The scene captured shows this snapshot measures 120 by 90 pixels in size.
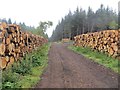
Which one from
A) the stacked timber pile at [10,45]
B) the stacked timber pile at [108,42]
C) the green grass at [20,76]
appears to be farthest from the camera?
the stacked timber pile at [108,42]

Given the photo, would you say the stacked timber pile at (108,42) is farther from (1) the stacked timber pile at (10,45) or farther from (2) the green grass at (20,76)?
(2) the green grass at (20,76)

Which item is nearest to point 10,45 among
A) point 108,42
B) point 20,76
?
point 20,76

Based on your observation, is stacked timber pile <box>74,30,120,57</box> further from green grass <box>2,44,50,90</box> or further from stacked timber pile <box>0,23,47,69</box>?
green grass <box>2,44,50,90</box>

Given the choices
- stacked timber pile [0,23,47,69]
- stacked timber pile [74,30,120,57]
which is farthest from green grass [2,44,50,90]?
stacked timber pile [74,30,120,57]

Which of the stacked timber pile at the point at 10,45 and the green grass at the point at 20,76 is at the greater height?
the stacked timber pile at the point at 10,45

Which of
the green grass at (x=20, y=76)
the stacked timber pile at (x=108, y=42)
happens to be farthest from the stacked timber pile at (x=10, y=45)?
the stacked timber pile at (x=108, y=42)

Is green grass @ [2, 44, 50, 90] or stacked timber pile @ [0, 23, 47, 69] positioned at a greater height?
stacked timber pile @ [0, 23, 47, 69]

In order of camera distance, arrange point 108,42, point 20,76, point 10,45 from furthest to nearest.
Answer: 1. point 108,42
2. point 10,45
3. point 20,76

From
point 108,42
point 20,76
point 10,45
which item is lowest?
point 20,76

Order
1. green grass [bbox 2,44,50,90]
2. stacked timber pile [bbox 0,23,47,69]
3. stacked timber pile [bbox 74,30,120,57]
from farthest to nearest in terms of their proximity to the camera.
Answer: stacked timber pile [bbox 74,30,120,57] → stacked timber pile [bbox 0,23,47,69] → green grass [bbox 2,44,50,90]

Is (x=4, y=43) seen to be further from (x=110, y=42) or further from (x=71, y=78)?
(x=110, y=42)

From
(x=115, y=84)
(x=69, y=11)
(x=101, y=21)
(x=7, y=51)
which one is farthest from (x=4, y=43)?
(x=69, y=11)

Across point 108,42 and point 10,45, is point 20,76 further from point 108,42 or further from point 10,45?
point 108,42

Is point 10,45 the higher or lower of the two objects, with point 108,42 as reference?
higher
